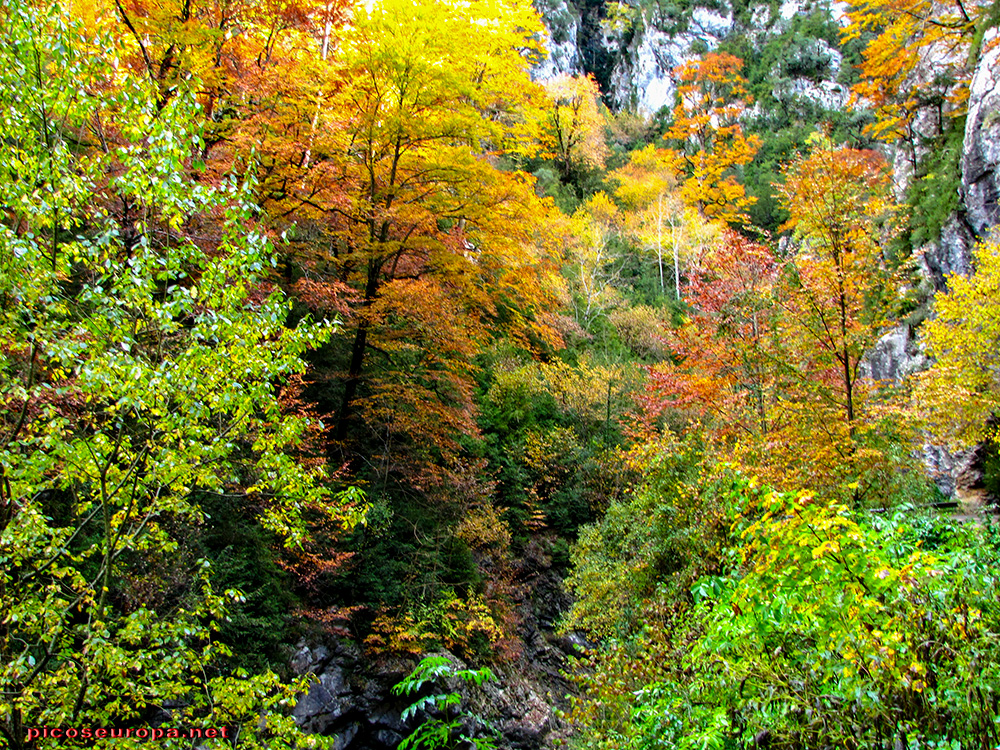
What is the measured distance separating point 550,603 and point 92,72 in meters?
14.4

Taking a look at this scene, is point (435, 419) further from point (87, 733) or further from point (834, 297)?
point (87, 733)

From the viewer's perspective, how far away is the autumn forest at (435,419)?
3402 mm

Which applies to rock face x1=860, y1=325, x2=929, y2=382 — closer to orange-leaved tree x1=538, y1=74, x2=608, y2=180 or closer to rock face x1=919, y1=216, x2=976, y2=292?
rock face x1=919, y1=216, x2=976, y2=292

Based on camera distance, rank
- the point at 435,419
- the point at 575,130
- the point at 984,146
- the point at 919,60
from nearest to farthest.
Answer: the point at 435,419 → the point at 984,146 → the point at 919,60 → the point at 575,130

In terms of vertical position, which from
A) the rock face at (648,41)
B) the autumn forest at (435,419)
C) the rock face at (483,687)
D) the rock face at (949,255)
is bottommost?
the rock face at (483,687)

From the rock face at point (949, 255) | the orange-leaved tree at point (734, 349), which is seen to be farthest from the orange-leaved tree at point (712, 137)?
the orange-leaved tree at point (734, 349)

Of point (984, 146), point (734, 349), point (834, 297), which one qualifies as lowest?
point (734, 349)

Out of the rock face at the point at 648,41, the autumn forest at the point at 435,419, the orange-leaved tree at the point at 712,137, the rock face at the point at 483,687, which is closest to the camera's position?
the autumn forest at the point at 435,419

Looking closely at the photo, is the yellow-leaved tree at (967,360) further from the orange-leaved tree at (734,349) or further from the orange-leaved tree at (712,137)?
the orange-leaved tree at (712,137)

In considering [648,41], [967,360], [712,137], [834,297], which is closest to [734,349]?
[834,297]

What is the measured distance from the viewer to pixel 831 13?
151ft

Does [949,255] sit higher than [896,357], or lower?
higher

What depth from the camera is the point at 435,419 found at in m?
11.1

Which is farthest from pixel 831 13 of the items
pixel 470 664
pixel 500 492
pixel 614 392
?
pixel 470 664
